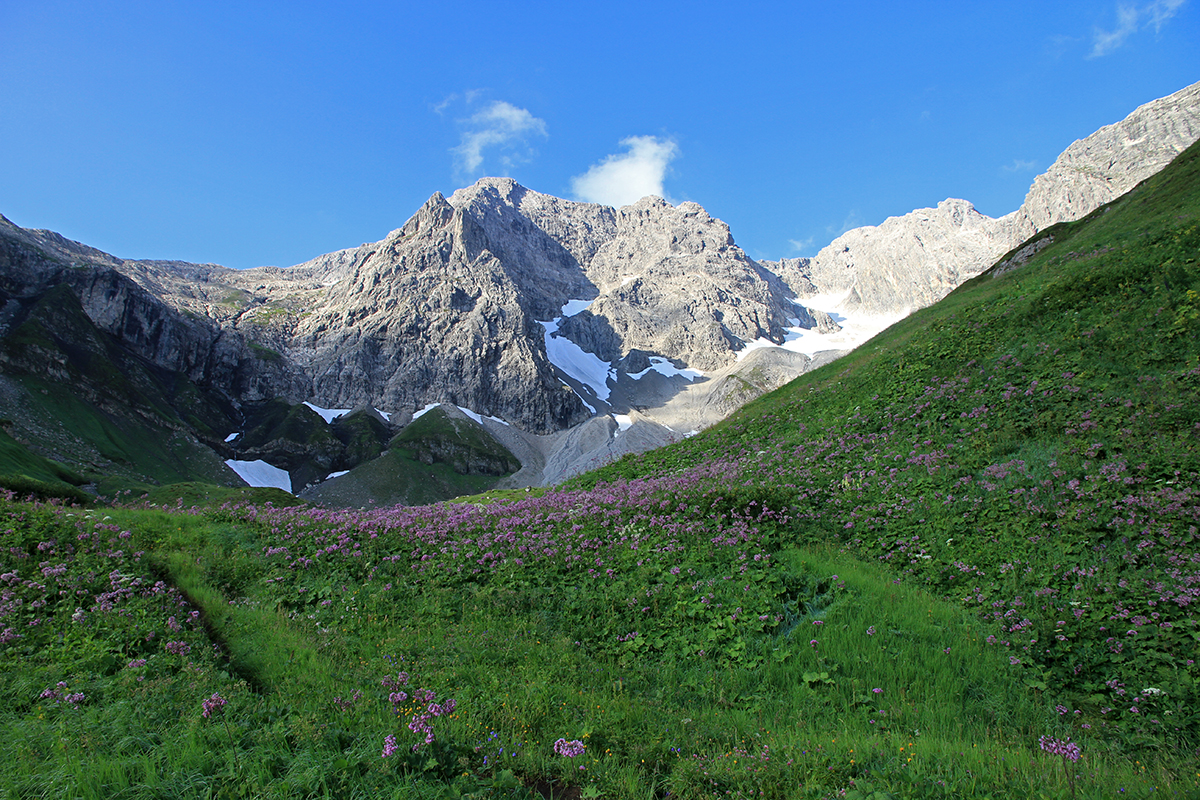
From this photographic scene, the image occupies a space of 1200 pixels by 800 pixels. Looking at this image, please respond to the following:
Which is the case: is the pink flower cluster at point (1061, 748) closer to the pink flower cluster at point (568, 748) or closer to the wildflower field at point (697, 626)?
the wildflower field at point (697, 626)

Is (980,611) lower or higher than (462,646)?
lower

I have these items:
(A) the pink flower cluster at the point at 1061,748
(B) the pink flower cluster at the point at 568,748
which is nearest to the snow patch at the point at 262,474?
(B) the pink flower cluster at the point at 568,748

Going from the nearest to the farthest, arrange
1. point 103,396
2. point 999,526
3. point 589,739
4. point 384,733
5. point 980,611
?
point 384,733 < point 589,739 < point 980,611 < point 999,526 < point 103,396

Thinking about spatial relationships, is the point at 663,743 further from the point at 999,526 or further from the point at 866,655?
the point at 999,526

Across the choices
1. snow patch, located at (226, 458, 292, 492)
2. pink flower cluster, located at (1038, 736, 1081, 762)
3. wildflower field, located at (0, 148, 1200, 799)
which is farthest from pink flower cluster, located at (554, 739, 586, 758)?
snow patch, located at (226, 458, 292, 492)

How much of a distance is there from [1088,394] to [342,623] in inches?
793

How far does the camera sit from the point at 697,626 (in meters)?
9.94

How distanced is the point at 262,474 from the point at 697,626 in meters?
205

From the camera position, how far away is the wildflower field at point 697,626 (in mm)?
5504

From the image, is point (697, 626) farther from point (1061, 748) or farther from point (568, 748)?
point (1061, 748)

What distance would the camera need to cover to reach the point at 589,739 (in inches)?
247

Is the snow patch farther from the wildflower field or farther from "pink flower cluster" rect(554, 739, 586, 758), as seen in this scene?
"pink flower cluster" rect(554, 739, 586, 758)

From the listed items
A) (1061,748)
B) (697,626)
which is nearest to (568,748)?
(697,626)

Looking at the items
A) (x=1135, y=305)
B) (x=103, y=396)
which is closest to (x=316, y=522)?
(x=1135, y=305)
